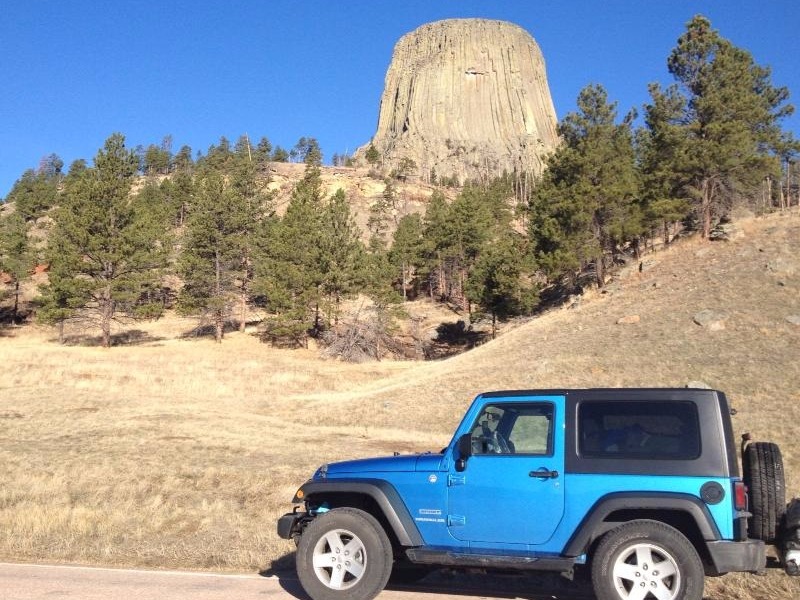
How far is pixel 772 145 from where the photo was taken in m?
43.1

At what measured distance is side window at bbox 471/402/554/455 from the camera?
6.24 meters

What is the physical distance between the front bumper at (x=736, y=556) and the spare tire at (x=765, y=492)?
0.49 meters

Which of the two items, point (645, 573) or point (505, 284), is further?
point (505, 284)

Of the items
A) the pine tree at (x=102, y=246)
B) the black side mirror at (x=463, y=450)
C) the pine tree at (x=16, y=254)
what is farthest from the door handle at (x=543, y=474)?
the pine tree at (x=16, y=254)

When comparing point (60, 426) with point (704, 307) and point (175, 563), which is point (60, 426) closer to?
point (175, 563)

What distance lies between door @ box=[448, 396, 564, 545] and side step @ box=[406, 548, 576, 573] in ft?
0.44

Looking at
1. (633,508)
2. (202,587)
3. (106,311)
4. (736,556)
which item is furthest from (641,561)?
(106,311)

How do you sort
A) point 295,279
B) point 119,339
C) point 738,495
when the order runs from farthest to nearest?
point 119,339 < point 295,279 < point 738,495

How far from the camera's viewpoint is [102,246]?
47.4m

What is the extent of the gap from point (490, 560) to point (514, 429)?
1194mm

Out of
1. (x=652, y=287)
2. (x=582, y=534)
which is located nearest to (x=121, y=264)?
(x=652, y=287)

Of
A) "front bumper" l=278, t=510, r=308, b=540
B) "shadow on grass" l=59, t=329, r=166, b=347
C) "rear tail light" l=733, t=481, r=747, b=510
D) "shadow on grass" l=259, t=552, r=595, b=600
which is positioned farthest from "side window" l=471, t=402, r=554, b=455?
"shadow on grass" l=59, t=329, r=166, b=347

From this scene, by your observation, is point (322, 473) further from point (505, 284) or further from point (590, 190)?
point (505, 284)

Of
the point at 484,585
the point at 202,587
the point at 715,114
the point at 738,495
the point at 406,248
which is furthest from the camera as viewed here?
the point at 406,248
